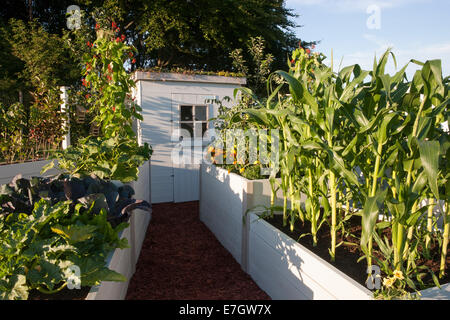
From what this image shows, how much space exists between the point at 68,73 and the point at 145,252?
10210 millimetres

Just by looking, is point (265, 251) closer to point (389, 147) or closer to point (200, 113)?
point (389, 147)

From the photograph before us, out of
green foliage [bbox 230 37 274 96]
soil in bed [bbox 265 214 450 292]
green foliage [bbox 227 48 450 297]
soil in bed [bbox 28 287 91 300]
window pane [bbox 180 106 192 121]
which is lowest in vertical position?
soil in bed [bbox 265 214 450 292]

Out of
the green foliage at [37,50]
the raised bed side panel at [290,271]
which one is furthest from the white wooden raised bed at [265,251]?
the green foliage at [37,50]

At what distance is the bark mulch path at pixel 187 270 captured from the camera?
235 centimetres

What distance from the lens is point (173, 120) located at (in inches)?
214

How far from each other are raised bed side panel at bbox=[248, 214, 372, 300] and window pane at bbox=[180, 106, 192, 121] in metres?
3.38

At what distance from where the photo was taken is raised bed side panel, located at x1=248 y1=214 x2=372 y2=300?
1488 mm

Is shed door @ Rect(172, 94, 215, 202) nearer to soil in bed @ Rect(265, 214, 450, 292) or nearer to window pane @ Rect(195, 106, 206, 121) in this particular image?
window pane @ Rect(195, 106, 206, 121)

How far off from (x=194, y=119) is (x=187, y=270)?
3319 millimetres

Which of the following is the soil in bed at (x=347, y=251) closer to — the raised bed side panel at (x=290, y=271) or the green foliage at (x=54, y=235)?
the raised bed side panel at (x=290, y=271)

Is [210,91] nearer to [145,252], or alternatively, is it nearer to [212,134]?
[212,134]

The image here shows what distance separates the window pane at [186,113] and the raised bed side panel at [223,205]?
1.59 m

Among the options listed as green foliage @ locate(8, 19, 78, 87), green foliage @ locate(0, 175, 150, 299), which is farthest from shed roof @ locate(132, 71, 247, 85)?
green foliage @ locate(8, 19, 78, 87)

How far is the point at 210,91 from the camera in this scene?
564 centimetres
